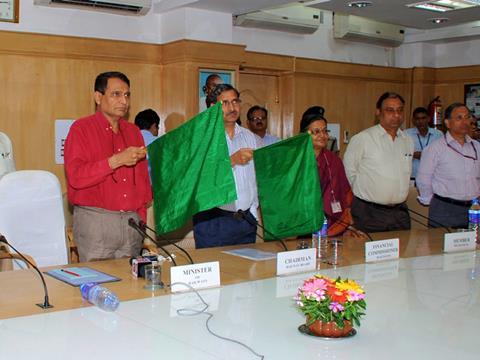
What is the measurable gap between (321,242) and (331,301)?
58.2 inches

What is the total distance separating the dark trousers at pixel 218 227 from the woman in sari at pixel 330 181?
49 cm

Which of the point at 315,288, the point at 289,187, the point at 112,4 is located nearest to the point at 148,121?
the point at 112,4

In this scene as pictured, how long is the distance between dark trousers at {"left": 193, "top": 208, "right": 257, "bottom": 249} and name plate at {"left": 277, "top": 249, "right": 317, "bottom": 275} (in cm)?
71

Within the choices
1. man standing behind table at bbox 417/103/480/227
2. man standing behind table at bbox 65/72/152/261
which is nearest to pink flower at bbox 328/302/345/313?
man standing behind table at bbox 65/72/152/261

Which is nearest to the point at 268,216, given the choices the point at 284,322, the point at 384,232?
the point at 384,232

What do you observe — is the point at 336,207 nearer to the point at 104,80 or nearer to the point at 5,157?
the point at 104,80

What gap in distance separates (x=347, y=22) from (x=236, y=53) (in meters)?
1.99

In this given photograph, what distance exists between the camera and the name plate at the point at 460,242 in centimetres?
361

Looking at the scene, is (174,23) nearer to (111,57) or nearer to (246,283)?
(111,57)

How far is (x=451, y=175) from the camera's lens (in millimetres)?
4879

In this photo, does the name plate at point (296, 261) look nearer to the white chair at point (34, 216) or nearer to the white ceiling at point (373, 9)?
the white chair at point (34, 216)

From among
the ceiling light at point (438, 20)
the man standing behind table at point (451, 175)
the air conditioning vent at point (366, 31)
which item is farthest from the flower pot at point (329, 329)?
the air conditioning vent at point (366, 31)

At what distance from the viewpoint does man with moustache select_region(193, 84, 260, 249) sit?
363cm

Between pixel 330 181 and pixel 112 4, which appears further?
pixel 112 4
